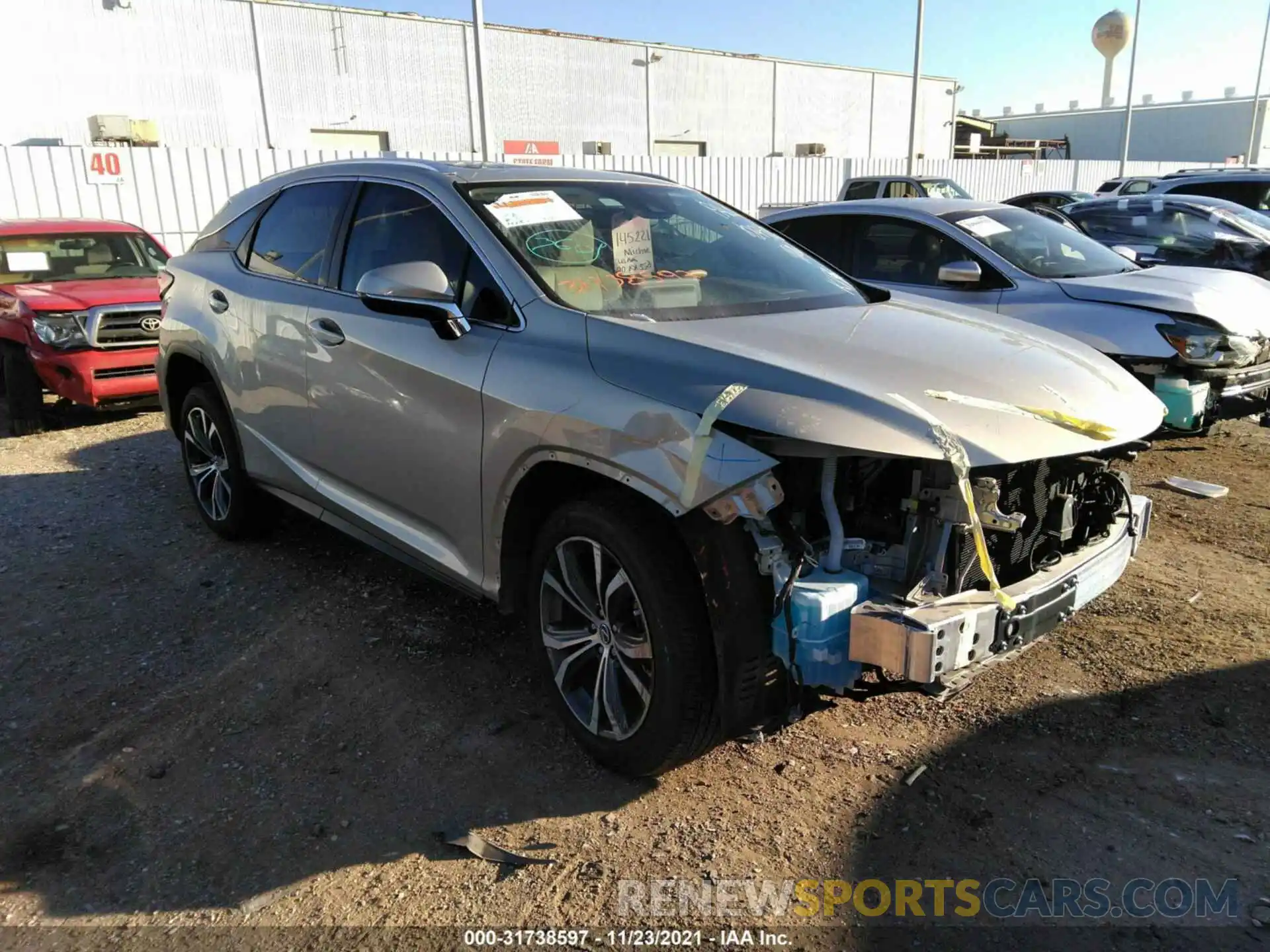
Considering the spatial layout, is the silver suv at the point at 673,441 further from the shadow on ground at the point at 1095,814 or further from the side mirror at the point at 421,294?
the shadow on ground at the point at 1095,814

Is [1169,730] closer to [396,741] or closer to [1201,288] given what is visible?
[396,741]

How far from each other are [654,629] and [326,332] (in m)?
1.99

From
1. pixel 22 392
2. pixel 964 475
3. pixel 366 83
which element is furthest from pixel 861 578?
pixel 366 83

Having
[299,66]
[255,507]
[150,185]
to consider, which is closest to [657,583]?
[255,507]

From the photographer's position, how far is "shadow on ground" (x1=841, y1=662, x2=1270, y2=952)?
234 cm

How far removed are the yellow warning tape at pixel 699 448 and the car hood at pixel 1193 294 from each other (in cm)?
449

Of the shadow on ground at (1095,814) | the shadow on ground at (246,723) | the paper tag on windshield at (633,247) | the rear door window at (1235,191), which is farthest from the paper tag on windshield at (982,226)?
the rear door window at (1235,191)

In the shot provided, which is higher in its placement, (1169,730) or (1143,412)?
(1143,412)

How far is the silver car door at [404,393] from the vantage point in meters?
3.14

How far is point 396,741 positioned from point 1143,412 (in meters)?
2.65

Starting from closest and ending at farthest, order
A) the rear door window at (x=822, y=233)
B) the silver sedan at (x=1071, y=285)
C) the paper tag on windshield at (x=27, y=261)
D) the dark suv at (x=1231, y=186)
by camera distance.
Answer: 1. the silver sedan at (x=1071, y=285)
2. the rear door window at (x=822, y=233)
3. the paper tag on windshield at (x=27, y=261)
4. the dark suv at (x=1231, y=186)

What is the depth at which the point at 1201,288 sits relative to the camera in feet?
19.8

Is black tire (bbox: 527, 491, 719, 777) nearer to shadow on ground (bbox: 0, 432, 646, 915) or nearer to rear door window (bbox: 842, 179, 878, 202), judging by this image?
shadow on ground (bbox: 0, 432, 646, 915)

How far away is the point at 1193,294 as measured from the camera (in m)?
5.88
